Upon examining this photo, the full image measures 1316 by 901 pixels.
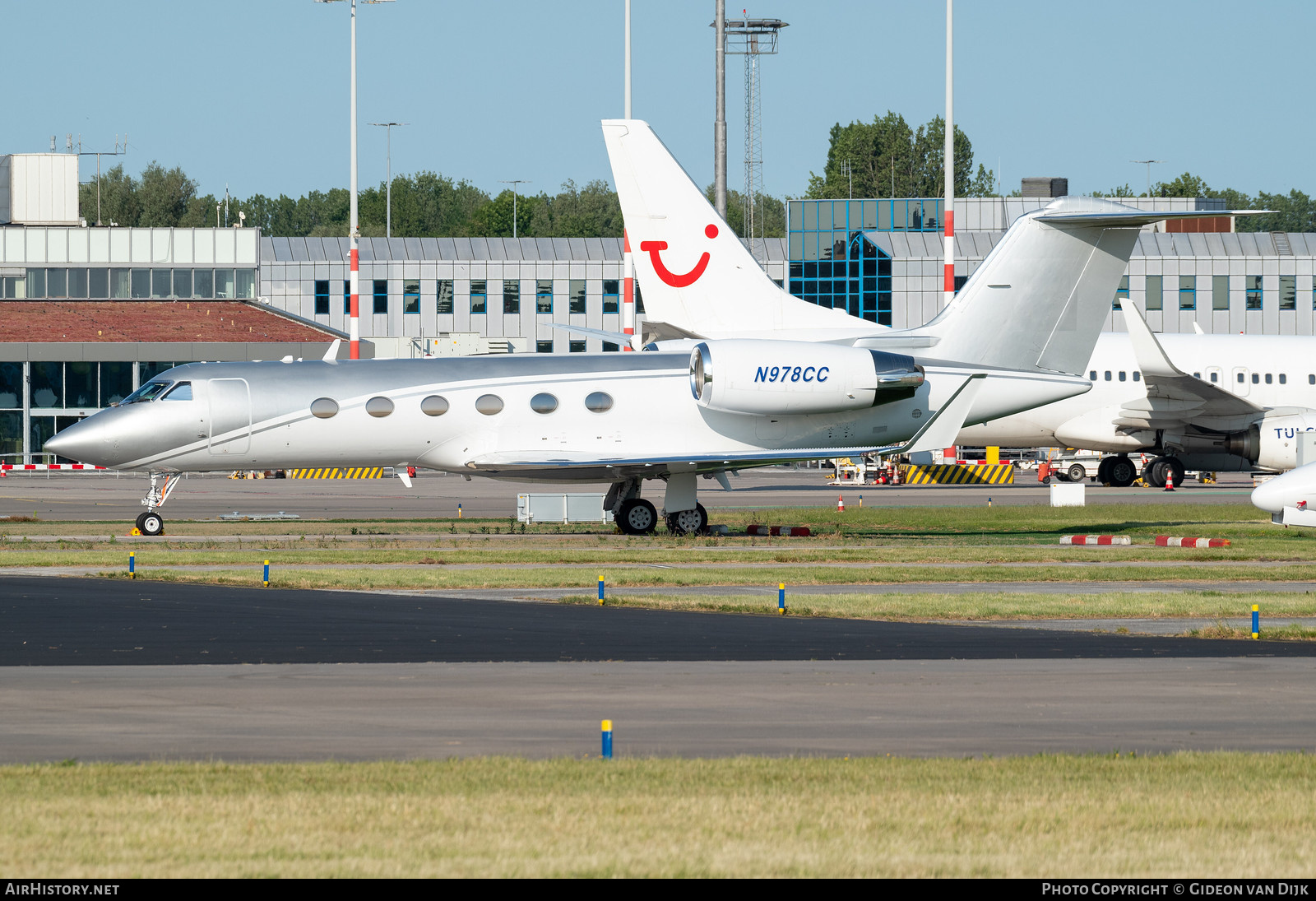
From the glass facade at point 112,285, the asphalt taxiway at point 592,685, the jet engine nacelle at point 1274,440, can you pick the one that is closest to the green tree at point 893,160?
the glass facade at point 112,285

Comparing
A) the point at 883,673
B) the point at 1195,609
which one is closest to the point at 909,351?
the point at 1195,609

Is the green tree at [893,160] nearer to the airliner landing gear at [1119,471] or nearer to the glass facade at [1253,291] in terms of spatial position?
the glass facade at [1253,291]

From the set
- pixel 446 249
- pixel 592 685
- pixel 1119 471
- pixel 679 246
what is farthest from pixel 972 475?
pixel 446 249

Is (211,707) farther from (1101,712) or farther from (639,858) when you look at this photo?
(1101,712)

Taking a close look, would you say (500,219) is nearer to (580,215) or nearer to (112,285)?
(580,215)

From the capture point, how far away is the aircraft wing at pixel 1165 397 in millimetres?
46562

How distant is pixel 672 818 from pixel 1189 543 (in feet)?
79.8

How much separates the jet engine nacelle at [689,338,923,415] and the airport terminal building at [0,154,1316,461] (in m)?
37.5

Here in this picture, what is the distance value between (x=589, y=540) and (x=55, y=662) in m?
17.4

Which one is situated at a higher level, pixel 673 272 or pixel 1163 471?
pixel 673 272

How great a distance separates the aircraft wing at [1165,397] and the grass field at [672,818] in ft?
122

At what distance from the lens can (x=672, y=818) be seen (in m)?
9.02

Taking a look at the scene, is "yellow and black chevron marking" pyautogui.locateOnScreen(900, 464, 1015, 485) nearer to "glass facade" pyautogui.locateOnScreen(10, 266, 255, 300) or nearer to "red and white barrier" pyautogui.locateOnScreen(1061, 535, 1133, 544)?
"red and white barrier" pyautogui.locateOnScreen(1061, 535, 1133, 544)

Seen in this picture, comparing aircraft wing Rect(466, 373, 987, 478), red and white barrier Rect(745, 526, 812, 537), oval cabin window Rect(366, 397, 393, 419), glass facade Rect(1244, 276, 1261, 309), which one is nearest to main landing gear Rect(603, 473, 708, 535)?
aircraft wing Rect(466, 373, 987, 478)
